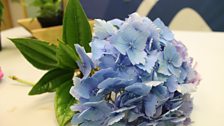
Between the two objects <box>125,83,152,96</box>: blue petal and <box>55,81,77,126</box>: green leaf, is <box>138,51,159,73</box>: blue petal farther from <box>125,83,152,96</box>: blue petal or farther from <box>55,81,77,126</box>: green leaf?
<box>55,81,77,126</box>: green leaf

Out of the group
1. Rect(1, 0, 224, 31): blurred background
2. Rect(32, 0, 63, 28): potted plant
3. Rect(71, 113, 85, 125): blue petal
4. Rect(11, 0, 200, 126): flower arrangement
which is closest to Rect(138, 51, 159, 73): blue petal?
Rect(11, 0, 200, 126): flower arrangement

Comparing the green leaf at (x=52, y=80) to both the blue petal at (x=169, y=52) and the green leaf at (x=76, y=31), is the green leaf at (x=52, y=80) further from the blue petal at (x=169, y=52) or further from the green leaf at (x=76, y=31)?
the blue petal at (x=169, y=52)

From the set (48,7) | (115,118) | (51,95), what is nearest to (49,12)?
(48,7)

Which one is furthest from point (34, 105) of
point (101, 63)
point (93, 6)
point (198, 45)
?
point (93, 6)

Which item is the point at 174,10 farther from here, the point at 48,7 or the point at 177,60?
the point at 177,60

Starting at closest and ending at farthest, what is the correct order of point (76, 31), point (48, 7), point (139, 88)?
point (139, 88)
point (76, 31)
point (48, 7)

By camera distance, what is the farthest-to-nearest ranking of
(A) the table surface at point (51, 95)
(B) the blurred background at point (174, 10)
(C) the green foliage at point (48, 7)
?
(B) the blurred background at point (174, 10) < (C) the green foliage at point (48, 7) < (A) the table surface at point (51, 95)

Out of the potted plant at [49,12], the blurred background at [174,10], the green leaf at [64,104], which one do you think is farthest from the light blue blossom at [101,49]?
the blurred background at [174,10]
